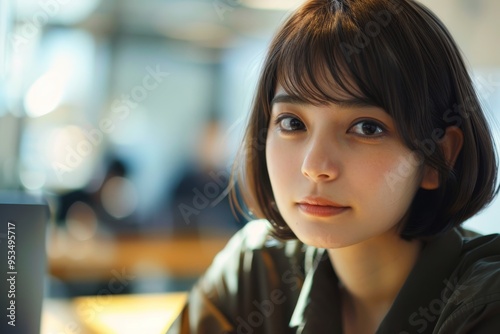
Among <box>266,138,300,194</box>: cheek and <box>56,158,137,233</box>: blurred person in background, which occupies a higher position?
<box>266,138,300,194</box>: cheek

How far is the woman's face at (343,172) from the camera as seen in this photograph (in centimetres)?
88

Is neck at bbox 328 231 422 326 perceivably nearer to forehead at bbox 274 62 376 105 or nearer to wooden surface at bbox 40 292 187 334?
forehead at bbox 274 62 376 105

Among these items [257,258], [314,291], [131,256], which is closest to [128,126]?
[131,256]

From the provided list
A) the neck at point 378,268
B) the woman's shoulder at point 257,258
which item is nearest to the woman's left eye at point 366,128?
the neck at point 378,268

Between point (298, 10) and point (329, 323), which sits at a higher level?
point (298, 10)

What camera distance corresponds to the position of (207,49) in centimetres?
418

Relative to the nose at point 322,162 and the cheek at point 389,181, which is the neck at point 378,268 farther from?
the nose at point 322,162

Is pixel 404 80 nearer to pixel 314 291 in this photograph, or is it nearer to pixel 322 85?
pixel 322 85

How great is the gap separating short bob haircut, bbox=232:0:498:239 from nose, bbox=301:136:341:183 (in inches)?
2.7

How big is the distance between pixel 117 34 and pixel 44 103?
741 mm

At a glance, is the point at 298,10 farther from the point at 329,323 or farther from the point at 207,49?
the point at 207,49

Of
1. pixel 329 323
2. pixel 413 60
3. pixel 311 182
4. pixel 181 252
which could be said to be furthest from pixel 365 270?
pixel 181 252

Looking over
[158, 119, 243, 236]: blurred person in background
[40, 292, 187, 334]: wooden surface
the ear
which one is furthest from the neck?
[158, 119, 243, 236]: blurred person in background

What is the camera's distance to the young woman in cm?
88
